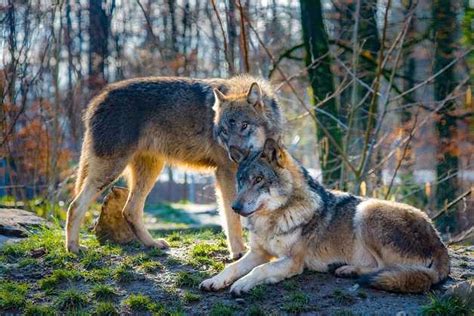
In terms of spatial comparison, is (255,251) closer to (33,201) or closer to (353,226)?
(353,226)

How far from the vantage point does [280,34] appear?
48.8 feet

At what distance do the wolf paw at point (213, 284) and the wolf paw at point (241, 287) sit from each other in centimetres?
15

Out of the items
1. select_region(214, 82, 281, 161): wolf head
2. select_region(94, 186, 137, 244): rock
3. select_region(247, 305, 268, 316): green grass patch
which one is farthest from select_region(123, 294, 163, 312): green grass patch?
select_region(94, 186, 137, 244): rock

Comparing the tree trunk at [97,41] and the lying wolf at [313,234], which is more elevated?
the tree trunk at [97,41]

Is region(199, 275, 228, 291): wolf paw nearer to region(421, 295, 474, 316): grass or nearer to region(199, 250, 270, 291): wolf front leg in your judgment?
region(199, 250, 270, 291): wolf front leg

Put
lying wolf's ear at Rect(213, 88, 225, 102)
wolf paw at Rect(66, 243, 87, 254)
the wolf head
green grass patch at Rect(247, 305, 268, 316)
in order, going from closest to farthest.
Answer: green grass patch at Rect(247, 305, 268, 316), wolf paw at Rect(66, 243, 87, 254), the wolf head, lying wolf's ear at Rect(213, 88, 225, 102)

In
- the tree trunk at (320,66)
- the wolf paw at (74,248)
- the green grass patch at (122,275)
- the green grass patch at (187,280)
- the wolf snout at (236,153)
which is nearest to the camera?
the green grass patch at (187,280)

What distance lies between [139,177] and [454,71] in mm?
7877

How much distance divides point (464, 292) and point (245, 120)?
272 centimetres

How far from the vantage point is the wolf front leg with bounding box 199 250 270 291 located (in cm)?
512

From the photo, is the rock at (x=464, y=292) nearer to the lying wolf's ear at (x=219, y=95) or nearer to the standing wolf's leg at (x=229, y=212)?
the standing wolf's leg at (x=229, y=212)

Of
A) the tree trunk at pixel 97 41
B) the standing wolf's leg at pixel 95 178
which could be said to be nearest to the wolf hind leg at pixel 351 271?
the standing wolf's leg at pixel 95 178

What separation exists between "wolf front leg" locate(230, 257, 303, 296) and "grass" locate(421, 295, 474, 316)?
3.62 feet

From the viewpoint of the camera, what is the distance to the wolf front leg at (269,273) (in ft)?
16.4
